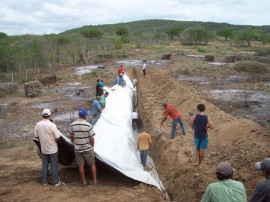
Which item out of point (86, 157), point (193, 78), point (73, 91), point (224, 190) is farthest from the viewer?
point (193, 78)

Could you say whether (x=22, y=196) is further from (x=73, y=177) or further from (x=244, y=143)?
(x=244, y=143)

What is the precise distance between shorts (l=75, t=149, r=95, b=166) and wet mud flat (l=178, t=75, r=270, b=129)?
757cm

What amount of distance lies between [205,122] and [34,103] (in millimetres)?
15932

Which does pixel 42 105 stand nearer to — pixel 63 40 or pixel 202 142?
pixel 202 142

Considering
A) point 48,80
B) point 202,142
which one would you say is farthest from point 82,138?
point 48,80

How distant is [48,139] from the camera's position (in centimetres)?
757

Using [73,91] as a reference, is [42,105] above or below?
below

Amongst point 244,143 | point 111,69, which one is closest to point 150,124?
point 244,143

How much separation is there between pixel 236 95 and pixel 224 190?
61.3ft

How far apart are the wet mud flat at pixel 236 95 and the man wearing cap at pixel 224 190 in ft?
30.6

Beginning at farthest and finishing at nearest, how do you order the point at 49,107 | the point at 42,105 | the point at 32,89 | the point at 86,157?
the point at 32,89
the point at 42,105
the point at 49,107
the point at 86,157

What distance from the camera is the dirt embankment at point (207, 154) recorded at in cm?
839

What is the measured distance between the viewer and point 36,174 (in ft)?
29.5

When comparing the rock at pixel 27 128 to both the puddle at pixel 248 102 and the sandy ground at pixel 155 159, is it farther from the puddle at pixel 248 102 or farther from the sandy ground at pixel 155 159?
the puddle at pixel 248 102
